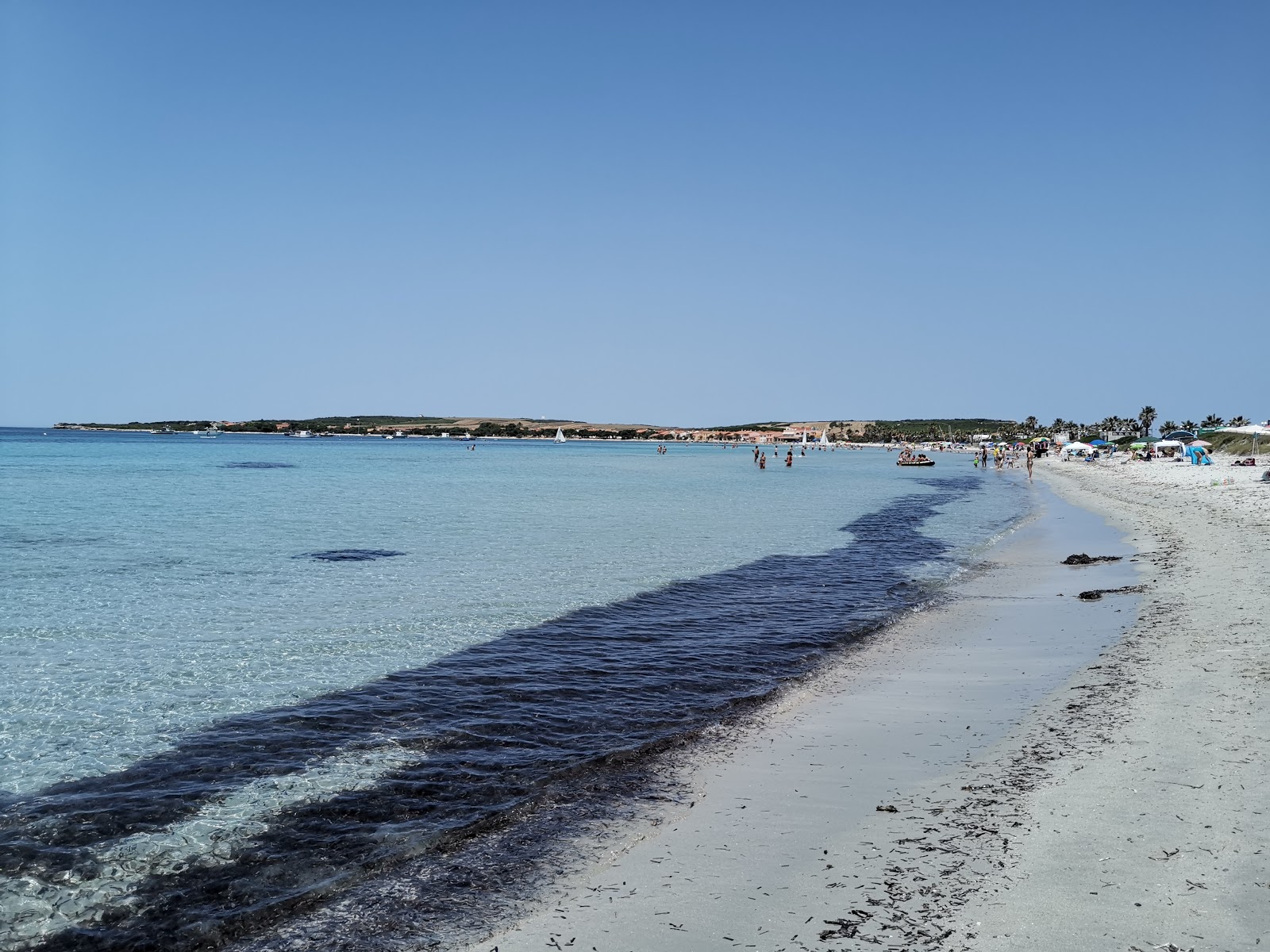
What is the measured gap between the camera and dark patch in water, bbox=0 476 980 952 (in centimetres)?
574

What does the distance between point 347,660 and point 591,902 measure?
330 inches

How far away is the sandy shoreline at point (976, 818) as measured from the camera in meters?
4.85

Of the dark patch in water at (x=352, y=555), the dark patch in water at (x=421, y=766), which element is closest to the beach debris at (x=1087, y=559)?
the dark patch in water at (x=421, y=766)

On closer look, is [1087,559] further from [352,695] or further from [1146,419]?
[1146,419]

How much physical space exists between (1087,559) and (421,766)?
65.6 ft

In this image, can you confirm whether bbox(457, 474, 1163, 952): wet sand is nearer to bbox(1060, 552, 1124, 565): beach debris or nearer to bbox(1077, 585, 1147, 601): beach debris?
bbox(1077, 585, 1147, 601): beach debris

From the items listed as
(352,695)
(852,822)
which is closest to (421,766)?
(352,695)

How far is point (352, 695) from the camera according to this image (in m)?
10.8

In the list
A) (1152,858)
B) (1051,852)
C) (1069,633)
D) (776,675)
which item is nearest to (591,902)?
(1051,852)

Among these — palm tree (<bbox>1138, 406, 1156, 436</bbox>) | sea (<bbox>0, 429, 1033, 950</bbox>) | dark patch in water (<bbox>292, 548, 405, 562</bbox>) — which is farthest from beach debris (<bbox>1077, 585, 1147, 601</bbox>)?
palm tree (<bbox>1138, 406, 1156, 436</bbox>)

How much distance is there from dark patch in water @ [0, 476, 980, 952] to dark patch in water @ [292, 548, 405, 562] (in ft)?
32.8

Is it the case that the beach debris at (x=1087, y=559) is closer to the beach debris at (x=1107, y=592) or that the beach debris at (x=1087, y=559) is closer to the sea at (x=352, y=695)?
the sea at (x=352, y=695)

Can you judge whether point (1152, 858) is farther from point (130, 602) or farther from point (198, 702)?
point (130, 602)

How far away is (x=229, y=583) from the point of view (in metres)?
19.2
